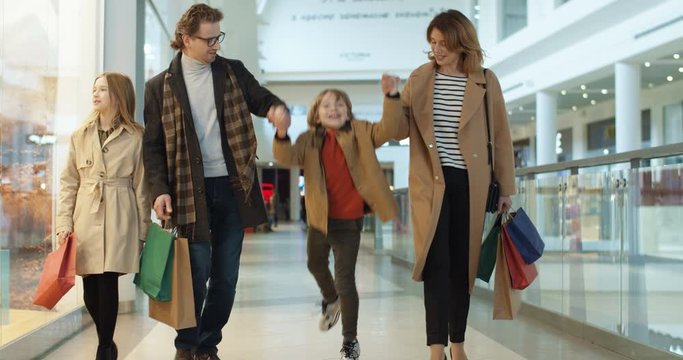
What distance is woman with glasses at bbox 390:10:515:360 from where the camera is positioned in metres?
3.56

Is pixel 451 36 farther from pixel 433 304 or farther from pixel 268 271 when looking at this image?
pixel 268 271

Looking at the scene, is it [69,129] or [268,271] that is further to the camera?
[268,271]

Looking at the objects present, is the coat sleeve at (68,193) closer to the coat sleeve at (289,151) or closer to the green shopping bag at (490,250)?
the coat sleeve at (289,151)

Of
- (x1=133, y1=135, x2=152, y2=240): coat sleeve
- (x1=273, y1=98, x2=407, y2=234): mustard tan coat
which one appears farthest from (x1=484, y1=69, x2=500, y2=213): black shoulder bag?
(x1=133, y1=135, x2=152, y2=240): coat sleeve

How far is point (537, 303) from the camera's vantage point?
596 cm

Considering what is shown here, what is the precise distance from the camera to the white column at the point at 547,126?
22250mm

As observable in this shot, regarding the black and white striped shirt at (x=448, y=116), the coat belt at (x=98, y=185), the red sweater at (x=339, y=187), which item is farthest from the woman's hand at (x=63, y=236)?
the black and white striped shirt at (x=448, y=116)

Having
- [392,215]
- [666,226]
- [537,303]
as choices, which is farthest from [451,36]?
[537,303]

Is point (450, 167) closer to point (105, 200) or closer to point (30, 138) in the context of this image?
point (105, 200)

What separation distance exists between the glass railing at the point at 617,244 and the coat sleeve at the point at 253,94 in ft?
6.27

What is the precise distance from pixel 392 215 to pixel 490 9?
76.6 ft

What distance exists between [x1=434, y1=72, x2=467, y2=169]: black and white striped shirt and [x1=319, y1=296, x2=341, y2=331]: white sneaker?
123 centimetres

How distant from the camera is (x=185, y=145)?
3.61m

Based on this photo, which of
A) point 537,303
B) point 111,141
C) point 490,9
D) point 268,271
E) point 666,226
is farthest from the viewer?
point 490,9
